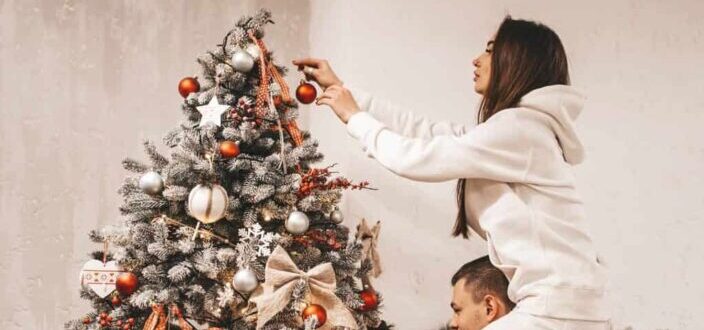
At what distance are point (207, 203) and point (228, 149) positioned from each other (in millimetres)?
143

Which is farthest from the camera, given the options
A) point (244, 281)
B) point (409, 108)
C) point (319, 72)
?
point (409, 108)

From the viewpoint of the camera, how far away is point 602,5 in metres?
2.46

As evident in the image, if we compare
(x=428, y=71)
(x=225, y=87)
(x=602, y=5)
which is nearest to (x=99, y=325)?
(x=225, y=87)

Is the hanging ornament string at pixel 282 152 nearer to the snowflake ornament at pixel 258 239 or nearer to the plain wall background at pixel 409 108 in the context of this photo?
the snowflake ornament at pixel 258 239

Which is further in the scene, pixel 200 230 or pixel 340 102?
pixel 340 102

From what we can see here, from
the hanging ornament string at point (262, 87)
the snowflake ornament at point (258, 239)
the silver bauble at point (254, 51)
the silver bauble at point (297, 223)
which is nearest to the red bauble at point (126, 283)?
the snowflake ornament at point (258, 239)

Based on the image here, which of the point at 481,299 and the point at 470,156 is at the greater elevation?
the point at 470,156

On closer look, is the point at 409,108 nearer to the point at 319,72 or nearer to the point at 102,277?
the point at 319,72

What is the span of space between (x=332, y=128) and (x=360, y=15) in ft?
1.40

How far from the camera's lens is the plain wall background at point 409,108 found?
2344 millimetres

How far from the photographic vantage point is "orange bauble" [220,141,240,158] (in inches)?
66.4

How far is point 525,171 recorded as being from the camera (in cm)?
165

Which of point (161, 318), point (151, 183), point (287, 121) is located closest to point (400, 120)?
point (287, 121)

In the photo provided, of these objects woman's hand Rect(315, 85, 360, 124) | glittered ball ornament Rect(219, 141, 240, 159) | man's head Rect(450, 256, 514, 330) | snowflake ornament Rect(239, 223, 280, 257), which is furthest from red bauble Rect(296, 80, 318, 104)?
man's head Rect(450, 256, 514, 330)
